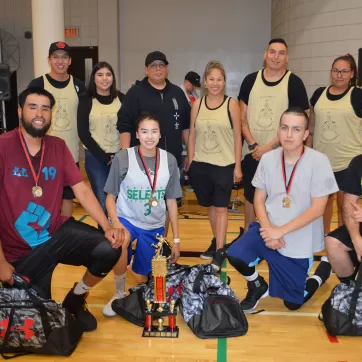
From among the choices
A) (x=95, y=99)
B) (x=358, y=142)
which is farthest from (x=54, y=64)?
(x=358, y=142)

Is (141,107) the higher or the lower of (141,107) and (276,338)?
the higher

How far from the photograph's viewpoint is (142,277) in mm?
3830

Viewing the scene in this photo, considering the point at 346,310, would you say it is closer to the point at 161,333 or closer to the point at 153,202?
the point at 161,333

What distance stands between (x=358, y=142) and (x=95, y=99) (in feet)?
8.07

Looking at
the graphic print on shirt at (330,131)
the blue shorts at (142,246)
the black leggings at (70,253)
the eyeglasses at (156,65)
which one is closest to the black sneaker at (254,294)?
the blue shorts at (142,246)

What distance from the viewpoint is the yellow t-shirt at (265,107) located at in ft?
13.7

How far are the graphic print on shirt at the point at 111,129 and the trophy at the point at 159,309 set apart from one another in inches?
61.7

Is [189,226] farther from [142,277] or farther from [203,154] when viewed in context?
[142,277]

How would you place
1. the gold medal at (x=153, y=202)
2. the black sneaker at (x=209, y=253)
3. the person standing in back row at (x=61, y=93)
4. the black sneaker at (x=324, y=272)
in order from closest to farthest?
1. the gold medal at (x=153, y=202)
2. the black sneaker at (x=324, y=272)
3. the person standing in back row at (x=61, y=93)
4. the black sneaker at (x=209, y=253)

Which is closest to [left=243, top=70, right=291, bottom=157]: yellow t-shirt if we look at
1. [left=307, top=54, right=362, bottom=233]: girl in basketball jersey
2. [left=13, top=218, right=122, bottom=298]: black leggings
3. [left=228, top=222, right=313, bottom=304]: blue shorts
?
[left=307, top=54, right=362, bottom=233]: girl in basketball jersey

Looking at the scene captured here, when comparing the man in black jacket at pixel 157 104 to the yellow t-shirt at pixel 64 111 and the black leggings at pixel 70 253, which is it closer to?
the yellow t-shirt at pixel 64 111

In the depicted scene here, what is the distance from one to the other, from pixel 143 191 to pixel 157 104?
95 cm

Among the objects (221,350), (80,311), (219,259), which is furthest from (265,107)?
(80,311)

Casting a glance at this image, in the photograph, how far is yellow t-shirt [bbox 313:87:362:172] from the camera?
171 inches
